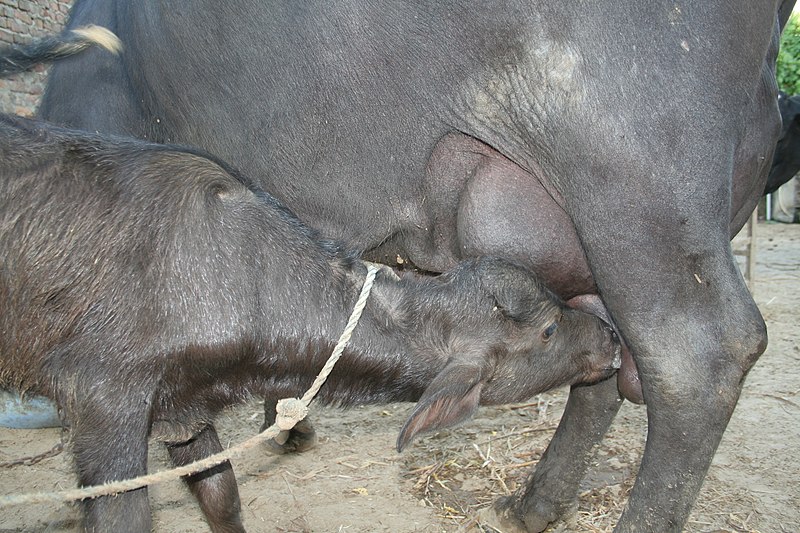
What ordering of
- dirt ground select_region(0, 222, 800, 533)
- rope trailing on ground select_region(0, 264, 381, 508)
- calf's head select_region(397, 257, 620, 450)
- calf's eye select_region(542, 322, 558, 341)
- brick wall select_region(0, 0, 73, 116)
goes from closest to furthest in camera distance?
rope trailing on ground select_region(0, 264, 381, 508) < calf's head select_region(397, 257, 620, 450) < calf's eye select_region(542, 322, 558, 341) < dirt ground select_region(0, 222, 800, 533) < brick wall select_region(0, 0, 73, 116)

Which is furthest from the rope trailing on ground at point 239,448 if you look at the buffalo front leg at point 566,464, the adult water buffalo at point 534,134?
the buffalo front leg at point 566,464

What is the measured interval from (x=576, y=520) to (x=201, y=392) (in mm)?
2213

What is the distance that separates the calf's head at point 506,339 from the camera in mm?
3268

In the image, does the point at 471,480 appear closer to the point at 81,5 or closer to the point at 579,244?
the point at 579,244

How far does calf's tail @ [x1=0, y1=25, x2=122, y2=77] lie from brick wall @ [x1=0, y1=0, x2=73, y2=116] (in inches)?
197

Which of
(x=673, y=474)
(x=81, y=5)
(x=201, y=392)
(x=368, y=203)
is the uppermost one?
(x=81, y=5)

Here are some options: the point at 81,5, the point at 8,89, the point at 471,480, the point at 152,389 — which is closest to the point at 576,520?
the point at 471,480

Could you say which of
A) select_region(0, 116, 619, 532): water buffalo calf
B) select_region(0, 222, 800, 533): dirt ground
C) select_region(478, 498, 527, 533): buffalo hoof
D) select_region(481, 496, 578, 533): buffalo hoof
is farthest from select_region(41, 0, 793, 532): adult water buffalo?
select_region(0, 222, 800, 533): dirt ground

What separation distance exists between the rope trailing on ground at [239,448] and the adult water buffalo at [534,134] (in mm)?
494

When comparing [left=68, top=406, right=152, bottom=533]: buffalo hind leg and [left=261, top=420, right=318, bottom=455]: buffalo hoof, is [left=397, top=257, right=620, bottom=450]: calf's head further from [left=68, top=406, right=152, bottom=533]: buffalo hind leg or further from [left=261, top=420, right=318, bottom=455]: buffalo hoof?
[left=261, top=420, right=318, bottom=455]: buffalo hoof

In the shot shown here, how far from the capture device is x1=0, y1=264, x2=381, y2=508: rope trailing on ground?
268 centimetres

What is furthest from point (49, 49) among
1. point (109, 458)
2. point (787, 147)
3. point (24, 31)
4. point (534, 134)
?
point (24, 31)

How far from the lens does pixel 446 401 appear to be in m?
3.02

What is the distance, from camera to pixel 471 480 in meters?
4.73
